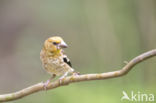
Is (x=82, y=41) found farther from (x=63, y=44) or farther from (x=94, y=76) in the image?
(x=94, y=76)

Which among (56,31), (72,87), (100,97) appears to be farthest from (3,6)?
(100,97)

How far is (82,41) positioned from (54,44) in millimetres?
5646

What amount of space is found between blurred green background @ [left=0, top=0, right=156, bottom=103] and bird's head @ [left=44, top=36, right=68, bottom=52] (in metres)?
1.98

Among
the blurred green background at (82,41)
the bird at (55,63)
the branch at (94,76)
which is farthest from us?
the blurred green background at (82,41)

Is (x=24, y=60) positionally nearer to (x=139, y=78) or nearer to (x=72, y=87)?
(x=72, y=87)

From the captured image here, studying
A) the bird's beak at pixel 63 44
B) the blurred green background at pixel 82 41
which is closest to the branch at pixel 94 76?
the bird's beak at pixel 63 44

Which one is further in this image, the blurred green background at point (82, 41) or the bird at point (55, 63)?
the blurred green background at point (82, 41)

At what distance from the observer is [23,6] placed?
10828 millimetres

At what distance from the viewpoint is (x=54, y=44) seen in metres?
3.31

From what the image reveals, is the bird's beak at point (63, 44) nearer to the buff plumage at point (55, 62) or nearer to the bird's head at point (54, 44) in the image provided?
the bird's head at point (54, 44)

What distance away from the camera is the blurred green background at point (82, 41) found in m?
6.21

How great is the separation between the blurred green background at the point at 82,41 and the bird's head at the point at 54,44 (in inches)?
77.9

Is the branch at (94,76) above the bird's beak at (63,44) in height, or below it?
below

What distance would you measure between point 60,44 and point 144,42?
3.64 m
